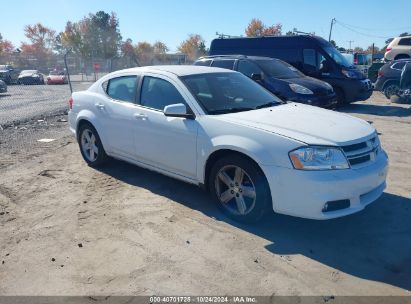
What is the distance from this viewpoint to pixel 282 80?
945cm

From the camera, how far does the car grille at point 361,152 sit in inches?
141

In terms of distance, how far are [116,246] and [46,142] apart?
5.36 meters

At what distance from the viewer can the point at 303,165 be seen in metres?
3.46

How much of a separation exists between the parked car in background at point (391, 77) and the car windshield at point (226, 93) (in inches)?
414

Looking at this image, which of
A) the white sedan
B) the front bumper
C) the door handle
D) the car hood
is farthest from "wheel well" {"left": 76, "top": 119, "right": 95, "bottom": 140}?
the front bumper

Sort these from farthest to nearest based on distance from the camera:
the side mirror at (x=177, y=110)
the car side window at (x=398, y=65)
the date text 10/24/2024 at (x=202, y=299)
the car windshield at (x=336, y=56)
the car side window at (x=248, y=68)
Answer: the car side window at (x=398, y=65) < the car windshield at (x=336, y=56) < the car side window at (x=248, y=68) < the side mirror at (x=177, y=110) < the date text 10/24/2024 at (x=202, y=299)

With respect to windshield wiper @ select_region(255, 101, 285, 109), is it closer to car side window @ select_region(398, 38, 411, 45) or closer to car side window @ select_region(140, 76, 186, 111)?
car side window @ select_region(140, 76, 186, 111)

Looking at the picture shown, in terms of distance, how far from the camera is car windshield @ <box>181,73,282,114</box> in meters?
4.39

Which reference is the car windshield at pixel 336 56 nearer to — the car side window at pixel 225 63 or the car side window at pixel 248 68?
the car side window at pixel 248 68

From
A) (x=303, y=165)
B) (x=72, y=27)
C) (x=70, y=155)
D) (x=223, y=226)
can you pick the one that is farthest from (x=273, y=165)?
(x=72, y=27)

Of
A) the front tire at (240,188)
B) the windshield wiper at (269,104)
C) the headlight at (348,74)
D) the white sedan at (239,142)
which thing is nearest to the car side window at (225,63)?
the headlight at (348,74)

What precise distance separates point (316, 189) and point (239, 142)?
0.88 meters

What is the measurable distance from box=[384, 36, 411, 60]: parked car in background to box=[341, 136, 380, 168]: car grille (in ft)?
63.0

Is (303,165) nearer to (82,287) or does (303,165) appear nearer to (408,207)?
(408,207)
